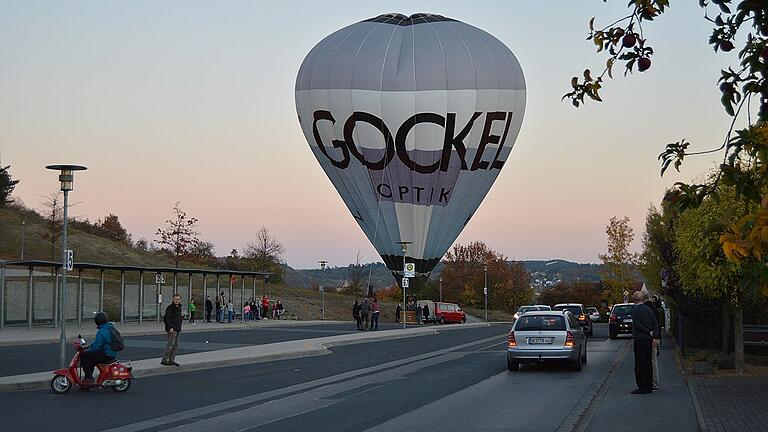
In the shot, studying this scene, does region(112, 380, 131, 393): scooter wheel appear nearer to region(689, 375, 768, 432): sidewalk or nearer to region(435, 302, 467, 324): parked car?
region(689, 375, 768, 432): sidewalk

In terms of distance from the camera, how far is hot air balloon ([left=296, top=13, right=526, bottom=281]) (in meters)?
48.3

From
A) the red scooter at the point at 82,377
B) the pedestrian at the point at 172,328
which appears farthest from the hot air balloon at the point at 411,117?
the red scooter at the point at 82,377

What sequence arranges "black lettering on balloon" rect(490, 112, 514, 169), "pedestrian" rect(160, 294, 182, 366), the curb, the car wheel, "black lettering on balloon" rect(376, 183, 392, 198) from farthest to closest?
1. "black lettering on balloon" rect(376, 183, 392, 198)
2. "black lettering on balloon" rect(490, 112, 514, 169)
3. the car wheel
4. "pedestrian" rect(160, 294, 182, 366)
5. the curb

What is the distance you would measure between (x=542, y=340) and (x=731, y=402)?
7.70 metres

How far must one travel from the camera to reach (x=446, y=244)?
53219 millimetres

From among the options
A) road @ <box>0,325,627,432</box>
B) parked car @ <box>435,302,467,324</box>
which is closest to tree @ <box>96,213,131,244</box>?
parked car @ <box>435,302,467,324</box>

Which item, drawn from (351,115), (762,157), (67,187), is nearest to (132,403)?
(67,187)

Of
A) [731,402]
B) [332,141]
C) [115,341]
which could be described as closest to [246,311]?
[332,141]

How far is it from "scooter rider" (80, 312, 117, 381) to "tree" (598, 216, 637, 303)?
7393cm

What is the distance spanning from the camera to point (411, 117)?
4844 cm

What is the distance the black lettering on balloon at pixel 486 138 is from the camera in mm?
48469

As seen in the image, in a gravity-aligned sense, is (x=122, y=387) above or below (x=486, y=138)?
below

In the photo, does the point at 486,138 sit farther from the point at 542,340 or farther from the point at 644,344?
the point at 644,344

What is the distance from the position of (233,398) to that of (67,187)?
23.6 feet
